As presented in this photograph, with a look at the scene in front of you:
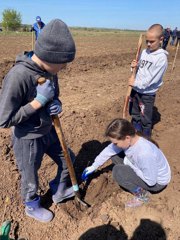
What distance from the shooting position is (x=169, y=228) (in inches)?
135

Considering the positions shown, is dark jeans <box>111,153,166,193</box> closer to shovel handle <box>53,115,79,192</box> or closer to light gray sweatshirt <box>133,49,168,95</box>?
shovel handle <box>53,115,79,192</box>

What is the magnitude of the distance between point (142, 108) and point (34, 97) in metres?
2.64

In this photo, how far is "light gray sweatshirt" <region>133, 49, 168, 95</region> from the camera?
441cm

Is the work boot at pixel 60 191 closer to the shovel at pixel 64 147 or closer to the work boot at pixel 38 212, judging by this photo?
the shovel at pixel 64 147

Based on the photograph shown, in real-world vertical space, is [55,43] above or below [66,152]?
above

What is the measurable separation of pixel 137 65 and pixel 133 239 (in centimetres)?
262

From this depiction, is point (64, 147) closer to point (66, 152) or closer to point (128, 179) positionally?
point (66, 152)

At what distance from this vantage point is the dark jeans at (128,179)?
3.69 metres

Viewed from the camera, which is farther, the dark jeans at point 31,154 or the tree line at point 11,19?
the tree line at point 11,19

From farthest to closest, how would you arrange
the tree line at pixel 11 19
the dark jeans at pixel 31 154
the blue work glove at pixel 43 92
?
the tree line at pixel 11 19
the dark jeans at pixel 31 154
the blue work glove at pixel 43 92

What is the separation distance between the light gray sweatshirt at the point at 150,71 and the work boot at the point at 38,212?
236 centimetres

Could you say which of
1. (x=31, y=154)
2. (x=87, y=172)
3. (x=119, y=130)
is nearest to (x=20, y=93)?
(x=31, y=154)

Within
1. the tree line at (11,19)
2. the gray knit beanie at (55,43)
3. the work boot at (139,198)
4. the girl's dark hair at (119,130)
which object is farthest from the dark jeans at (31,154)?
the tree line at (11,19)

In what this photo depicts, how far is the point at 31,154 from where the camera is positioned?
282cm
